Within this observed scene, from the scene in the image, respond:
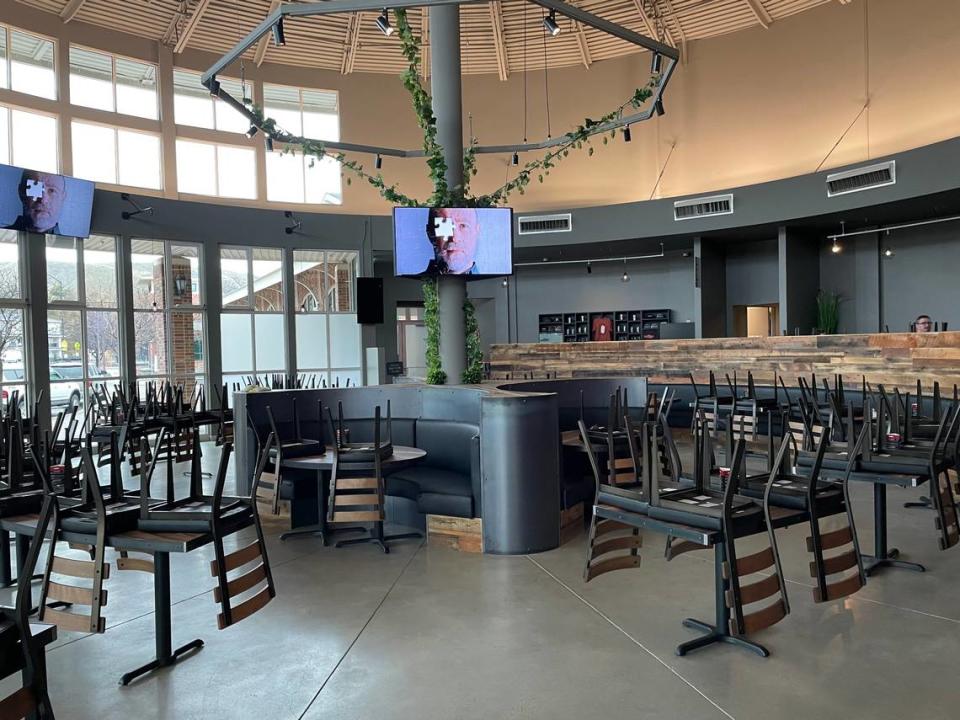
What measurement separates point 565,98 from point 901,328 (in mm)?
7714

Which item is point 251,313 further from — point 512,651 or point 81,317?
point 512,651

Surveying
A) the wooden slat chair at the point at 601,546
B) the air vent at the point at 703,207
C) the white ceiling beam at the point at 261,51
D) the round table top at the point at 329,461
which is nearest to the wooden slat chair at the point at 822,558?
the wooden slat chair at the point at 601,546

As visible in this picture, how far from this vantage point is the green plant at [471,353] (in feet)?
23.0

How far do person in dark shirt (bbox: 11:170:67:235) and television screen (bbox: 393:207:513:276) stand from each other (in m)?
6.41

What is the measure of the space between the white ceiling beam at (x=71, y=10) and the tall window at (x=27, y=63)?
45 cm

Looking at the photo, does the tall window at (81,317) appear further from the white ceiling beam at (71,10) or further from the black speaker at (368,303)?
the black speaker at (368,303)

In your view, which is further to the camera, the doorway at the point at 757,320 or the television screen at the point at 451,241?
the doorway at the point at 757,320

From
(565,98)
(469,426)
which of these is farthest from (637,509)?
(565,98)

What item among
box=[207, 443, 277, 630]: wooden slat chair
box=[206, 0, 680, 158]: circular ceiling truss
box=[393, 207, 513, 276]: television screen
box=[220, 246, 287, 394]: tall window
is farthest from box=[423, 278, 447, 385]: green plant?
box=[220, 246, 287, 394]: tall window

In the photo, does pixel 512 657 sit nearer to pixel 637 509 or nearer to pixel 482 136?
pixel 637 509

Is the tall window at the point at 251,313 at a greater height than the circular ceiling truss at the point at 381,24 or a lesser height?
lesser

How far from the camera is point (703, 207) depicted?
11953mm

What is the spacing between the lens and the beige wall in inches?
435

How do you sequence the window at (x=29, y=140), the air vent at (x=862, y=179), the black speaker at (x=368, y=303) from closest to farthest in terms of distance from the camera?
the air vent at (x=862, y=179) < the window at (x=29, y=140) < the black speaker at (x=368, y=303)
